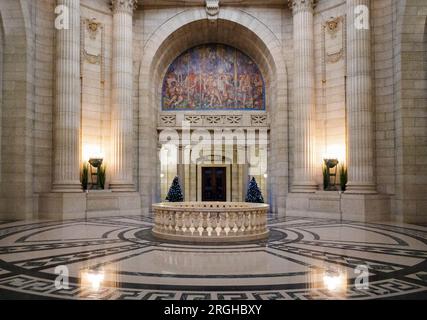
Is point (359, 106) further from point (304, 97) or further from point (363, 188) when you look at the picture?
point (363, 188)

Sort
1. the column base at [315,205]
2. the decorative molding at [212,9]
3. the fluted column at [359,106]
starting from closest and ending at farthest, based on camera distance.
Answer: the fluted column at [359,106] → the column base at [315,205] → the decorative molding at [212,9]

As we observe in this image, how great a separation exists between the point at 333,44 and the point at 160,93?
840 cm

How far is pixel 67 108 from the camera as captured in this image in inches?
548

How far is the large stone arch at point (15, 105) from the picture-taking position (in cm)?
1316

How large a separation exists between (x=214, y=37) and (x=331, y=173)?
8.78 meters

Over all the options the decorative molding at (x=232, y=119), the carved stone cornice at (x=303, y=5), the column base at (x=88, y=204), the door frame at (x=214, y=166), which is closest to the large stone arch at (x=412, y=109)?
the carved stone cornice at (x=303, y=5)

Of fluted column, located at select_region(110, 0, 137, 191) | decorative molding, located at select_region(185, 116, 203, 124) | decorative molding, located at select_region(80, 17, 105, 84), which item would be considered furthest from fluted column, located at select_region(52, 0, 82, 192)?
decorative molding, located at select_region(185, 116, 203, 124)

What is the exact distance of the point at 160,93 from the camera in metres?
18.7

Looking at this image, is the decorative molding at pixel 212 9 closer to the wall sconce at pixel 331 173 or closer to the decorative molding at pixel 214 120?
the decorative molding at pixel 214 120

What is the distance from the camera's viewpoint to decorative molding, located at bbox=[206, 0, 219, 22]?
674 inches

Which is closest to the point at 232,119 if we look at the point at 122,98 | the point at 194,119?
the point at 194,119

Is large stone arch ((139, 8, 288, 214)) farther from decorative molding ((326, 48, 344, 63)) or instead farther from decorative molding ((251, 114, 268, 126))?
decorative molding ((326, 48, 344, 63))

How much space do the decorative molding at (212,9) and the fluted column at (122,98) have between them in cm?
351

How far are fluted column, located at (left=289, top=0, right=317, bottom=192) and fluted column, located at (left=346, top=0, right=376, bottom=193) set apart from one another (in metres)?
2.00
